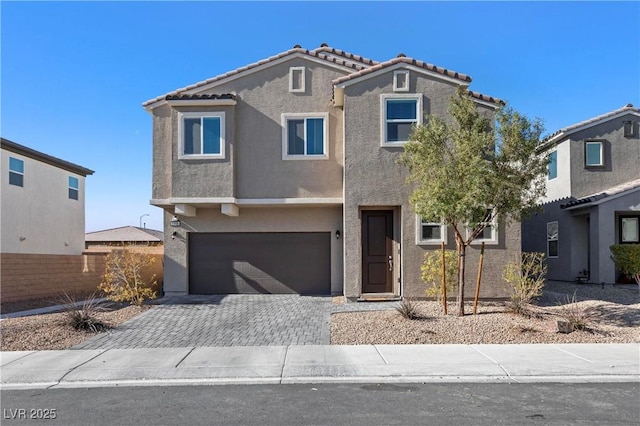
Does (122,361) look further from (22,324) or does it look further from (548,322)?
(548,322)

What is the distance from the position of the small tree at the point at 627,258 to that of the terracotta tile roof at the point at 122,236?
24.9 metres

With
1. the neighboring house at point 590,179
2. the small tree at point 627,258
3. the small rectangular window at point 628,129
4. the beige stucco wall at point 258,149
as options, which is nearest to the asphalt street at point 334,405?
the beige stucco wall at point 258,149

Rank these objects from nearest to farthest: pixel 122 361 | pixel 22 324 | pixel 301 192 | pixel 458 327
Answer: pixel 122 361, pixel 458 327, pixel 22 324, pixel 301 192

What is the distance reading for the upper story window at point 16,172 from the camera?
60.0ft

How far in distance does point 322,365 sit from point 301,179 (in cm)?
791

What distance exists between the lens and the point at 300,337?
1021cm

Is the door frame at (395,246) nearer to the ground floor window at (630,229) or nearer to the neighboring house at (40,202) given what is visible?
the ground floor window at (630,229)

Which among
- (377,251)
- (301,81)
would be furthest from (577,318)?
(301,81)

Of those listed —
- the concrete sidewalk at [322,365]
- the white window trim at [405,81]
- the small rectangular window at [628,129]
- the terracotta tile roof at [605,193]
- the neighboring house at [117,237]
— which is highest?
the white window trim at [405,81]

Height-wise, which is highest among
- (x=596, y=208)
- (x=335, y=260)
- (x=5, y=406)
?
(x=596, y=208)

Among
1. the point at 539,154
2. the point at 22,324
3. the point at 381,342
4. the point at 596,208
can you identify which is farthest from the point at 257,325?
the point at 596,208

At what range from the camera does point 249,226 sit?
16062 millimetres

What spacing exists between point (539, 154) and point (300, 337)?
258 inches

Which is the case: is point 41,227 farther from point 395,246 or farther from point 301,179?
point 395,246
